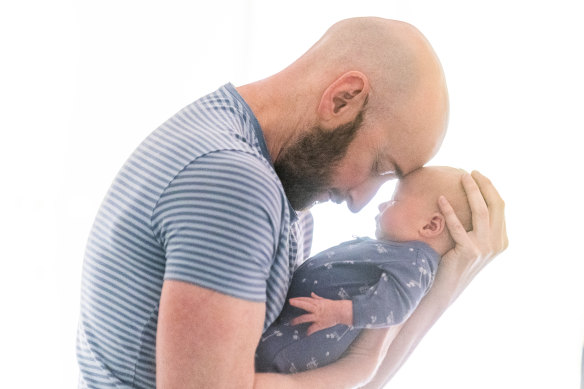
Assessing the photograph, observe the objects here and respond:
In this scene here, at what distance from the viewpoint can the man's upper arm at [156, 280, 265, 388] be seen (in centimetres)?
63

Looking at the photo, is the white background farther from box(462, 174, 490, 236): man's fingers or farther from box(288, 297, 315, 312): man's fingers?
box(288, 297, 315, 312): man's fingers

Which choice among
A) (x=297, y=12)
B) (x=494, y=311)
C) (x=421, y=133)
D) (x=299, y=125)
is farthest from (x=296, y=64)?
(x=297, y=12)

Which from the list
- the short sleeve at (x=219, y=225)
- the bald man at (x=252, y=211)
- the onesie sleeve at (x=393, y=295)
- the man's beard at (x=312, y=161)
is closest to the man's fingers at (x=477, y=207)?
the bald man at (x=252, y=211)

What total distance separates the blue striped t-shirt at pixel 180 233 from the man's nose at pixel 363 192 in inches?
6.3

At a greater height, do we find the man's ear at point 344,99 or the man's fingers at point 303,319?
the man's ear at point 344,99

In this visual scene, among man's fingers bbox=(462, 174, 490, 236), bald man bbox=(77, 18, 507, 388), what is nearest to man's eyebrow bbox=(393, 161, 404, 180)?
bald man bbox=(77, 18, 507, 388)

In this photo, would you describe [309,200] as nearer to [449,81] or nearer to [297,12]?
[449,81]

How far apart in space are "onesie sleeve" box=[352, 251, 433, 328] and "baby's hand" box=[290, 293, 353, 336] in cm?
1

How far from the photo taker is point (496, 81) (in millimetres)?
1539

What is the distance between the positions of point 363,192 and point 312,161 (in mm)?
112

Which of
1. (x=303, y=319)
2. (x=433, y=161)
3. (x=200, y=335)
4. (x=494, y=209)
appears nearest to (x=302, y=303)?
(x=303, y=319)

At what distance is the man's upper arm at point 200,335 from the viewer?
63cm

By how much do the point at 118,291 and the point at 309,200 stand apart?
349mm

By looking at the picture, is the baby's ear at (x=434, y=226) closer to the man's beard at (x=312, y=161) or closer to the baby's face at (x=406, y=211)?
the baby's face at (x=406, y=211)
